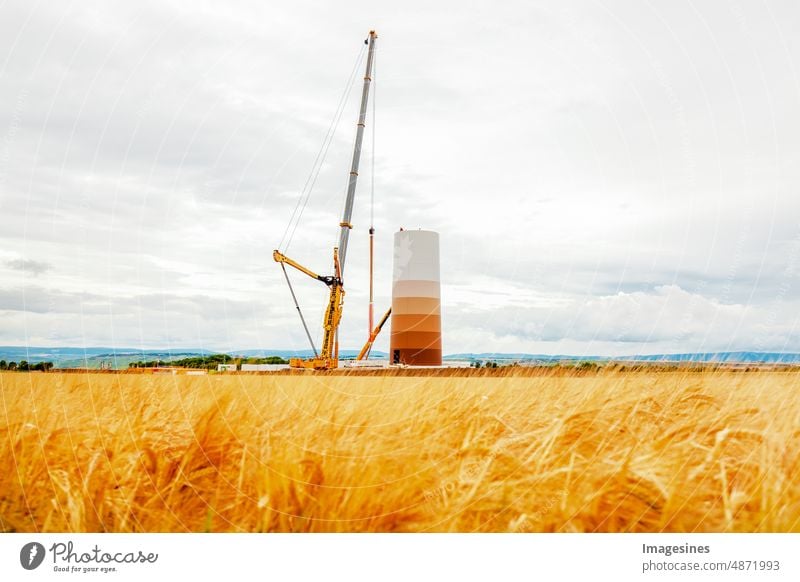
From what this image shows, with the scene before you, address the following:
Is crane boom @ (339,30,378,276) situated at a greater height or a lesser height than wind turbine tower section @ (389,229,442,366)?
greater

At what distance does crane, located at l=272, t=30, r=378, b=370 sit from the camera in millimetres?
41156

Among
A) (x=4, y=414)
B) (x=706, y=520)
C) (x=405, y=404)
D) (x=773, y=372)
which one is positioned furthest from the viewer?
(x=773, y=372)

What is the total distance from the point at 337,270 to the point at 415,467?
38.1m

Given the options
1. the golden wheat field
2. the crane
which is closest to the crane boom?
the crane

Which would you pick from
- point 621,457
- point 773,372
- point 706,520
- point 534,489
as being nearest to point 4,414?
point 534,489

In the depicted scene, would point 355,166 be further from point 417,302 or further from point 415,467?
point 415,467

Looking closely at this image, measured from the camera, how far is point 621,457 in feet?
12.5

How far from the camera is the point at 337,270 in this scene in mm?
41531

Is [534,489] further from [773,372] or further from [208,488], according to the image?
[773,372]

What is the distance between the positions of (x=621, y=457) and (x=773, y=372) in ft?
16.5

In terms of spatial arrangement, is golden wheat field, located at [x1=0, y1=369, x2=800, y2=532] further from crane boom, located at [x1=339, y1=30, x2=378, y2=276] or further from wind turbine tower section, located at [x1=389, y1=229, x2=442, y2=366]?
crane boom, located at [x1=339, y1=30, x2=378, y2=276]

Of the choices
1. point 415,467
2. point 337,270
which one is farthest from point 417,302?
point 415,467

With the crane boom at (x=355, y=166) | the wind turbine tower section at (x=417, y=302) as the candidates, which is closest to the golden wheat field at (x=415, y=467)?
the wind turbine tower section at (x=417, y=302)

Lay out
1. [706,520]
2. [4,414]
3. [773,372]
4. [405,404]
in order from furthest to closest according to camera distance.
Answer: [773,372]
[405,404]
[4,414]
[706,520]
